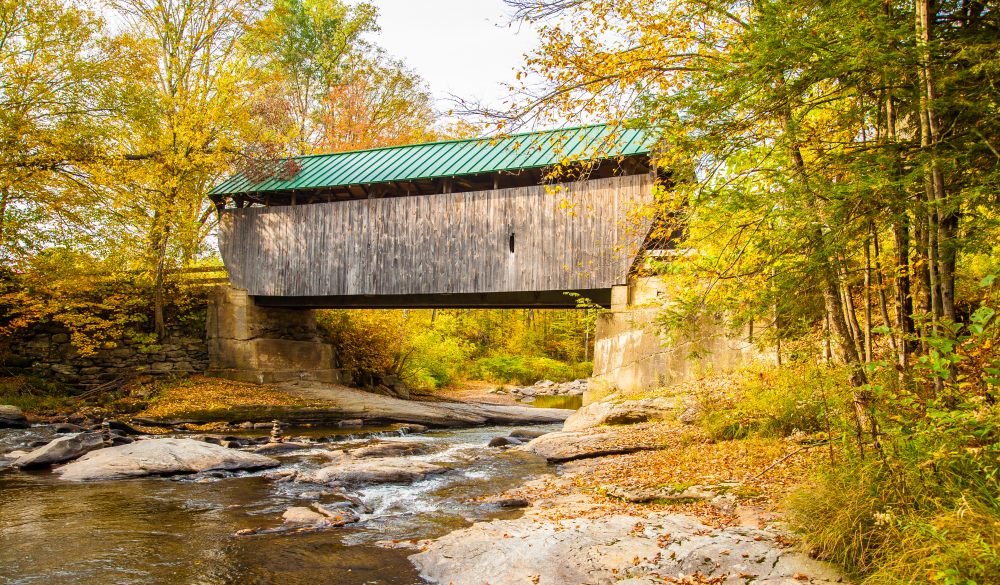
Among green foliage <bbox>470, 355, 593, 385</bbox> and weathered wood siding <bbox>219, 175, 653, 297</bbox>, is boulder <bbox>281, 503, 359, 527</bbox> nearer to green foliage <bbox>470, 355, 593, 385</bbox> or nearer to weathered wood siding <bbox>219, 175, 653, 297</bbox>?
weathered wood siding <bbox>219, 175, 653, 297</bbox>

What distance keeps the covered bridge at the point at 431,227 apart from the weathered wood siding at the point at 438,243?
0.08 feet

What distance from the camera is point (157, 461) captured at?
7.85 metres

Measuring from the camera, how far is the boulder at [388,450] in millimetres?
9328

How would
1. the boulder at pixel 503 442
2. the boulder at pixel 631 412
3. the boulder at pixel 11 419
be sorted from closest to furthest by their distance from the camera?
1. the boulder at pixel 631 412
2. the boulder at pixel 11 419
3. the boulder at pixel 503 442

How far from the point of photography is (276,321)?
16.3m

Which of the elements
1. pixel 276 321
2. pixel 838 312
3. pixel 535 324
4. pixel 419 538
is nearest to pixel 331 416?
pixel 276 321

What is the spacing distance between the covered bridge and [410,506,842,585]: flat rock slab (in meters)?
7.34

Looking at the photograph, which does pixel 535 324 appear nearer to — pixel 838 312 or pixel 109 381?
pixel 109 381

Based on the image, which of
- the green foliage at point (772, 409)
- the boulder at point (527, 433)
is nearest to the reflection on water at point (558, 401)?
the boulder at point (527, 433)

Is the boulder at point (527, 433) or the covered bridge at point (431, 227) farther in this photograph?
the covered bridge at point (431, 227)

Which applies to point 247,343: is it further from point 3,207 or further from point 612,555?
point 612,555

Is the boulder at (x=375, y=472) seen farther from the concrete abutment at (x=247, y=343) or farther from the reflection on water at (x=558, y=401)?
the reflection on water at (x=558, y=401)

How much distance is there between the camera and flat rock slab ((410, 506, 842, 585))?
3460 mm

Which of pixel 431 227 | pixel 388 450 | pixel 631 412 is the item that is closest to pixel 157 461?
pixel 388 450
